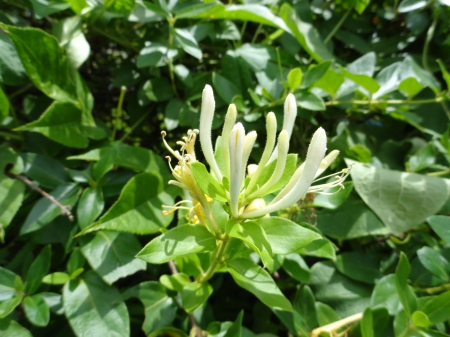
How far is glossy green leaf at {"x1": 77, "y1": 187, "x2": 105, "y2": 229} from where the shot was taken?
0.46 meters

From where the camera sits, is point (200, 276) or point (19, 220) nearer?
point (200, 276)

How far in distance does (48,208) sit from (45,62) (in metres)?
0.21

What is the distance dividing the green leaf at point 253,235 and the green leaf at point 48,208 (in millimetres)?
275

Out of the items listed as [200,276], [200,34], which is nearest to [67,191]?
[200,276]

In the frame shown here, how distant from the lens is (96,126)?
1.88 feet


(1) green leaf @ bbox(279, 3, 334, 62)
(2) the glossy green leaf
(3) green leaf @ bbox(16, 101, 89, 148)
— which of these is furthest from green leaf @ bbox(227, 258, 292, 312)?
(1) green leaf @ bbox(279, 3, 334, 62)

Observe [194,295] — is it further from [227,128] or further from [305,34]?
[305,34]

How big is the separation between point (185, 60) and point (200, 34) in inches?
4.1

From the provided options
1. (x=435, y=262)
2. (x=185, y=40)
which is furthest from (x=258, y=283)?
(x=185, y=40)

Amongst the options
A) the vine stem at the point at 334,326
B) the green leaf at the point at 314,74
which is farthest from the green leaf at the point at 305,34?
the vine stem at the point at 334,326

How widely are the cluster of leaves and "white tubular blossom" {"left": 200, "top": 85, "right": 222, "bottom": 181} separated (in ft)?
0.22

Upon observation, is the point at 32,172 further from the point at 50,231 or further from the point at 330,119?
the point at 330,119

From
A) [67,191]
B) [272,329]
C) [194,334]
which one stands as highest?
[67,191]

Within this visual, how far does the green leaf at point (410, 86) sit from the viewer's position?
24.6 inches
